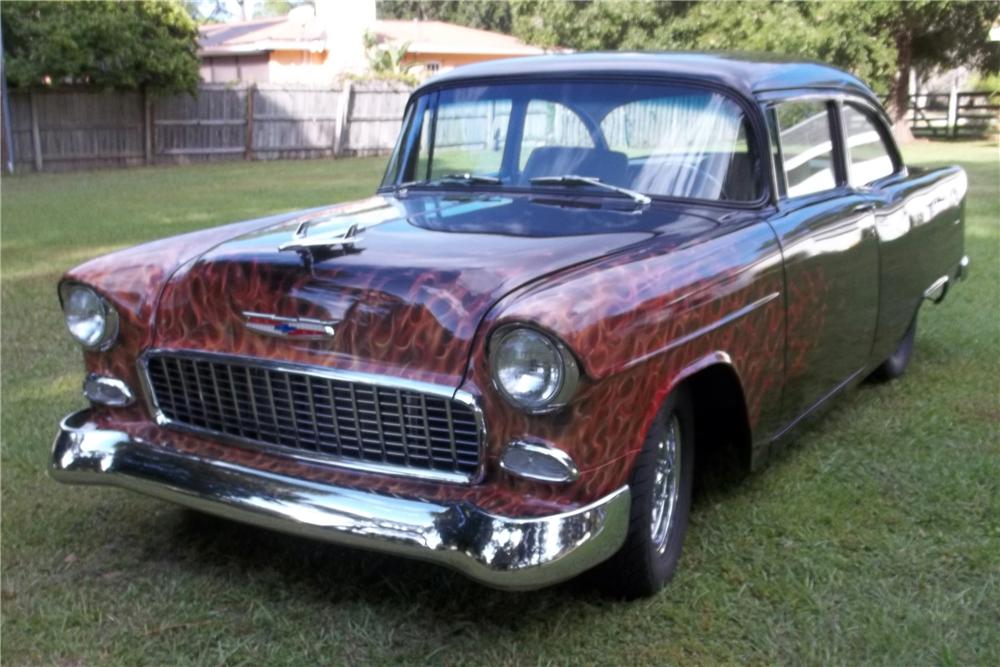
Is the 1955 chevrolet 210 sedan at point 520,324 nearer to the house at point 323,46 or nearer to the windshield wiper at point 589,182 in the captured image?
the windshield wiper at point 589,182

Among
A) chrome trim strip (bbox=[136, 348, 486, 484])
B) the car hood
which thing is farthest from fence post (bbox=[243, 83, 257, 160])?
chrome trim strip (bbox=[136, 348, 486, 484])

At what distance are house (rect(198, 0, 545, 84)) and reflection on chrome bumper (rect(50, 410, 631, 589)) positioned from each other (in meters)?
26.4

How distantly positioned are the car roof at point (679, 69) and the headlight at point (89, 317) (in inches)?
63.8

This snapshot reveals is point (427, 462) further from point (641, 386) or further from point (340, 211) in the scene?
point (340, 211)

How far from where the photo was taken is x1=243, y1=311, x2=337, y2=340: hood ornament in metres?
2.84

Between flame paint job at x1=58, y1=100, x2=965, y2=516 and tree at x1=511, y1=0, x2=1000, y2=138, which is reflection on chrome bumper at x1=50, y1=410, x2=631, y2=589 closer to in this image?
flame paint job at x1=58, y1=100, x2=965, y2=516

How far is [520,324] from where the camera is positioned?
2.58 meters

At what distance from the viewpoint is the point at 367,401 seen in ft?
9.20

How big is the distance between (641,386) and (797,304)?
40.5 inches

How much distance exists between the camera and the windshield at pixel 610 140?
3.66 m

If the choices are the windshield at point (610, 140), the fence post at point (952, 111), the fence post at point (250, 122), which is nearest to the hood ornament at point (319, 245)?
the windshield at point (610, 140)

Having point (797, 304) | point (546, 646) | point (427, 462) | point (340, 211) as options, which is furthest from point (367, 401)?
point (797, 304)

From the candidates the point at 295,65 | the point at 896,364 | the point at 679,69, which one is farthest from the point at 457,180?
the point at 295,65

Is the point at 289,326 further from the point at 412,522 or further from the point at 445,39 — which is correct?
the point at 445,39
